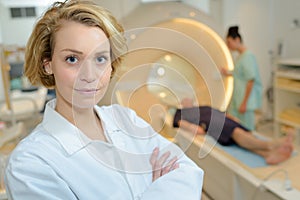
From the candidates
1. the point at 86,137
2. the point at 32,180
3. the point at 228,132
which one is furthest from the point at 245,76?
the point at 32,180

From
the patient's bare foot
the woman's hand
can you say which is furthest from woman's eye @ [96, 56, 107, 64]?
the patient's bare foot

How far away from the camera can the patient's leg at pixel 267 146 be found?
1495mm

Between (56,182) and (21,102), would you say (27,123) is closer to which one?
(21,102)

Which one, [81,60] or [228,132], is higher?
[81,60]

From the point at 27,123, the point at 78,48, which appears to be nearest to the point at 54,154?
the point at 78,48

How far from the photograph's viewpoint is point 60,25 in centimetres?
51

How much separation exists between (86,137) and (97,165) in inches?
2.3

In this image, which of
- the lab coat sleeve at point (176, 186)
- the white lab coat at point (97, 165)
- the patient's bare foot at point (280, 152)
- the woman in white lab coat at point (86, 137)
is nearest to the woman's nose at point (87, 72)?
the woman in white lab coat at point (86, 137)

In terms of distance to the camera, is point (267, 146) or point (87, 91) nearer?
point (87, 91)

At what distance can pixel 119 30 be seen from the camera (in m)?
0.54

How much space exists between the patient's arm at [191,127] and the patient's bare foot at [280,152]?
3.22 feet

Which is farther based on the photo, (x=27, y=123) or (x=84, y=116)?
(x=27, y=123)

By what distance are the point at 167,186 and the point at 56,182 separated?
20cm

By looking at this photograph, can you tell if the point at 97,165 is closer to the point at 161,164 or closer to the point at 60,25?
the point at 161,164
